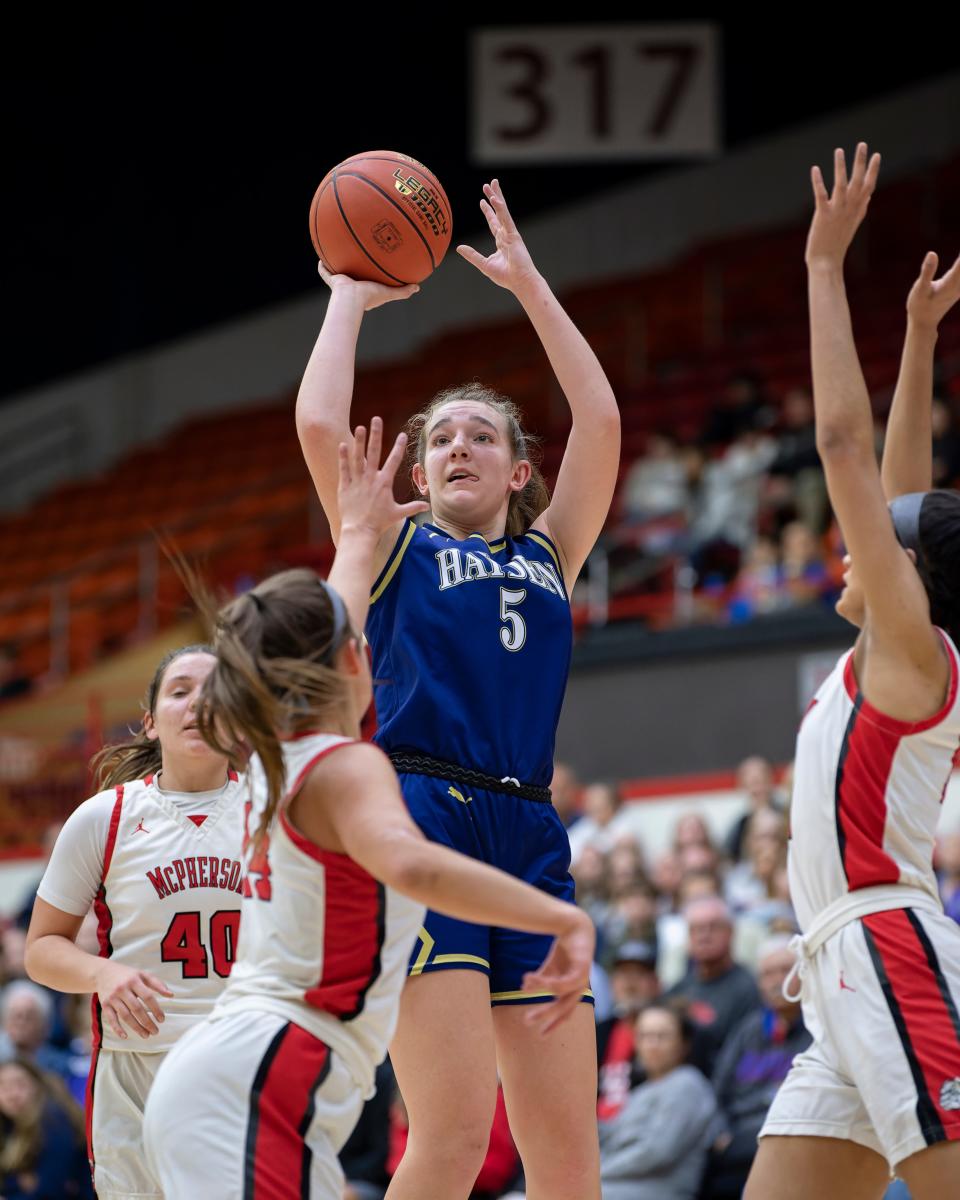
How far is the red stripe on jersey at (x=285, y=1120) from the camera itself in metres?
3.31

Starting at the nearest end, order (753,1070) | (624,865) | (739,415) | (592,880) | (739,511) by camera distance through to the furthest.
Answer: (753,1070) → (624,865) → (592,880) → (739,511) → (739,415)

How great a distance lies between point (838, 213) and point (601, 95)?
14.4 meters

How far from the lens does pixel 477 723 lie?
426 cm

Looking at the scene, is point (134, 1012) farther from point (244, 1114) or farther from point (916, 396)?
point (916, 396)

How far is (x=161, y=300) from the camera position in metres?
23.9

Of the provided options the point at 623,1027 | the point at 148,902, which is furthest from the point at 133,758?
the point at 623,1027

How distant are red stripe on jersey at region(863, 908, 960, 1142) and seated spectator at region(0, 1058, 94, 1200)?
5440mm

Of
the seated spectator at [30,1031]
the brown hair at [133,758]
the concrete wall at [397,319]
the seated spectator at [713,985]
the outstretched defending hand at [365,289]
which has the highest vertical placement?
the concrete wall at [397,319]

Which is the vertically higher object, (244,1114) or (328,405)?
(328,405)

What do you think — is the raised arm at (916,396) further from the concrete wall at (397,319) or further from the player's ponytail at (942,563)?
the concrete wall at (397,319)

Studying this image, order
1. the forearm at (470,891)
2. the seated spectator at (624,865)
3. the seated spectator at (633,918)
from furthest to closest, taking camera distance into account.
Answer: the seated spectator at (624,865) → the seated spectator at (633,918) → the forearm at (470,891)

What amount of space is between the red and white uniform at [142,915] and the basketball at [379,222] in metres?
1.44

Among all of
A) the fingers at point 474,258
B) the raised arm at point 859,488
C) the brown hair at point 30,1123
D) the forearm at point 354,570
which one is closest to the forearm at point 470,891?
the forearm at point 354,570

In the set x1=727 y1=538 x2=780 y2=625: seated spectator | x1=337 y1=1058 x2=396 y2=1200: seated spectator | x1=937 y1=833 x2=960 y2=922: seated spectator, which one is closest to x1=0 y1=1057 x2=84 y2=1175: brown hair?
x1=337 y1=1058 x2=396 y2=1200: seated spectator
